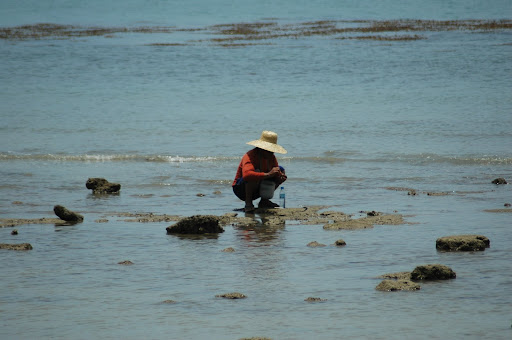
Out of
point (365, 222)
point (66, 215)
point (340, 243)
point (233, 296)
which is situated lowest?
point (233, 296)

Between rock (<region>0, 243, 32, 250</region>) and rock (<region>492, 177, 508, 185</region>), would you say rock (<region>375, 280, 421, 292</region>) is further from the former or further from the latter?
rock (<region>492, 177, 508, 185</region>)

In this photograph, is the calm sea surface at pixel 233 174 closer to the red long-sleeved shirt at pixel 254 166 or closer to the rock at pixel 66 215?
the rock at pixel 66 215

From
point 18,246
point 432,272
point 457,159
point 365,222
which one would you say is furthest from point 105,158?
point 432,272

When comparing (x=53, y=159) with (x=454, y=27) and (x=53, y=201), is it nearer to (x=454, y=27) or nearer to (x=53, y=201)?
(x=53, y=201)

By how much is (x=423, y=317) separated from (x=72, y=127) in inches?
658

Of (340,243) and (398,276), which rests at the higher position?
(340,243)

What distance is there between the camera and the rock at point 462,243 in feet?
Result: 26.4

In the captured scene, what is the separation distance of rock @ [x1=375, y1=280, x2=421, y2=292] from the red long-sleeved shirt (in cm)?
385

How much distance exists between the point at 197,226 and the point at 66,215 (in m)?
1.64

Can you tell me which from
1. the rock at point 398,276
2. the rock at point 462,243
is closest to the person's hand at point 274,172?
the rock at point 462,243

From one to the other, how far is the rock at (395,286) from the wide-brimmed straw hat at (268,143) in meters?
3.68

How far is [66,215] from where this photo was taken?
→ 9.77 m

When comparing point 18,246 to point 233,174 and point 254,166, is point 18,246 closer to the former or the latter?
point 254,166

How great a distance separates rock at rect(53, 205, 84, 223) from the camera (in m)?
9.70
